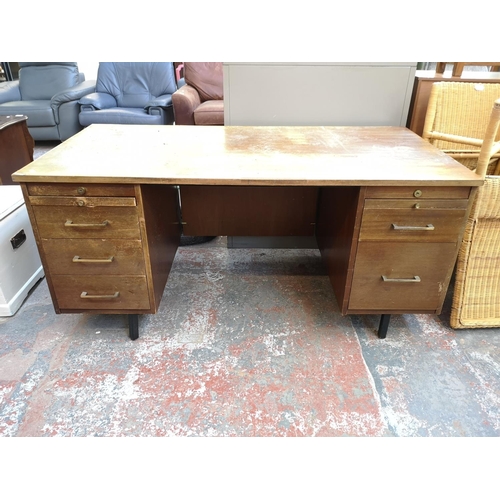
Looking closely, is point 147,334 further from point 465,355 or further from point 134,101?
point 134,101

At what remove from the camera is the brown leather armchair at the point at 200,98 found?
300 centimetres

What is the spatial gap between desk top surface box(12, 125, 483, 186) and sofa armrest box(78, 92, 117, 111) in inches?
85.5

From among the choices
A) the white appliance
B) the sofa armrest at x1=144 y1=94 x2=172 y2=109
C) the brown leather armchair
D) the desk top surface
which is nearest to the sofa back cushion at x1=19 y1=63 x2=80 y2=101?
the sofa armrest at x1=144 y1=94 x2=172 y2=109

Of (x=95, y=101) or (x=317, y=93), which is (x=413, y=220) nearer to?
(x=317, y=93)

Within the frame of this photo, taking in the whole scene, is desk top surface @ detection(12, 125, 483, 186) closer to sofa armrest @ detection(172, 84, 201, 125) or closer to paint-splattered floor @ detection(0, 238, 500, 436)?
paint-splattered floor @ detection(0, 238, 500, 436)

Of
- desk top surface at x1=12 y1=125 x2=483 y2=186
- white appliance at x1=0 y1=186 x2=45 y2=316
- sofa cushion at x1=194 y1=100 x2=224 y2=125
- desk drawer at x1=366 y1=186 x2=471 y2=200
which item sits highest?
desk top surface at x1=12 y1=125 x2=483 y2=186

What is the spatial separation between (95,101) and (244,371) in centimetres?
319

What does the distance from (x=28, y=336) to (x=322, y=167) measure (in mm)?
1291

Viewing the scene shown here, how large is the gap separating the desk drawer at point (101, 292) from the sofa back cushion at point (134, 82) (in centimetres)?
293

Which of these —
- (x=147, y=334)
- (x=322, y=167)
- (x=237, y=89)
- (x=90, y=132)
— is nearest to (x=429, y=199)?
(x=322, y=167)

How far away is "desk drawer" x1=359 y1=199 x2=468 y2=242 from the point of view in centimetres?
115

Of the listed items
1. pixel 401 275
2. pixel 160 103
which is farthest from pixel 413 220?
pixel 160 103

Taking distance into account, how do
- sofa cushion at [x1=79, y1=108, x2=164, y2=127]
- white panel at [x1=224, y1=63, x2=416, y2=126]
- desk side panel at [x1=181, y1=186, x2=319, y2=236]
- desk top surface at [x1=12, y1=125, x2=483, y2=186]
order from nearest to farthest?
desk top surface at [x1=12, y1=125, x2=483, y2=186]
white panel at [x1=224, y1=63, x2=416, y2=126]
desk side panel at [x1=181, y1=186, x2=319, y2=236]
sofa cushion at [x1=79, y1=108, x2=164, y2=127]

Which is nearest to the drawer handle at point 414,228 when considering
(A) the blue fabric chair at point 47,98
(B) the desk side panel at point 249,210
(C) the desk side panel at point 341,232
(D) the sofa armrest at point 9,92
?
(C) the desk side panel at point 341,232
